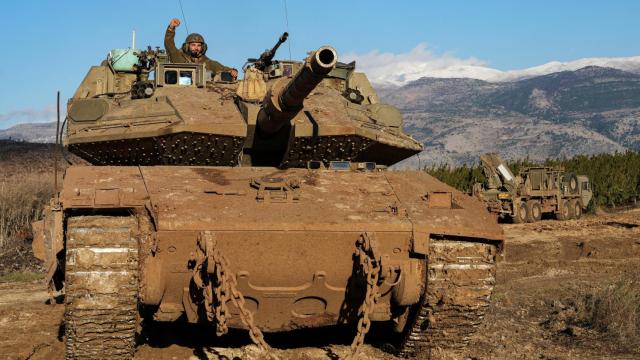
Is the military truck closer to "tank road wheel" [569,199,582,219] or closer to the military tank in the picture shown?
"tank road wheel" [569,199,582,219]

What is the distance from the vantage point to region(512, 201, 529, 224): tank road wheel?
95.9 ft

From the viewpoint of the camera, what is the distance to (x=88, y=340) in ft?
25.6

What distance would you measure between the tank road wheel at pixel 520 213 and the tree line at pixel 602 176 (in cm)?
496

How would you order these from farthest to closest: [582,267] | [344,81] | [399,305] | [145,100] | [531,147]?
[531,147] → [582,267] → [344,81] → [145,100] → [399,305]

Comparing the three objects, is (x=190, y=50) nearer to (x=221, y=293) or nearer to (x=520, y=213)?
(x=221, y=293)

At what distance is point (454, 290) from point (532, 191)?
23252mm

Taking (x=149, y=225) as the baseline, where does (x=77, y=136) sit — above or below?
above

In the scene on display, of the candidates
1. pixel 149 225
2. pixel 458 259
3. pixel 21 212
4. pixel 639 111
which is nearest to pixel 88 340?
pixel 149 225

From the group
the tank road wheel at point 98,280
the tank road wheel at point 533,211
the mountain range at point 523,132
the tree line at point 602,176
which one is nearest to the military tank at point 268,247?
the tank road wheel at point 98,280

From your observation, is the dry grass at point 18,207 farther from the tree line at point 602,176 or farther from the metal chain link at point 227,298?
the tree line at point 602,176

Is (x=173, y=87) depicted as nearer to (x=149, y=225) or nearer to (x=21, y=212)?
(x=149, y=225)

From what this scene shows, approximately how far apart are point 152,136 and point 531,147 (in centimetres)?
15380

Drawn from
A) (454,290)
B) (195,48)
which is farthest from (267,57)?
(454,290)

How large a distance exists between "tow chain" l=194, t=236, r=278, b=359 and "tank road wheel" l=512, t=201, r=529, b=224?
2254 centimetres
